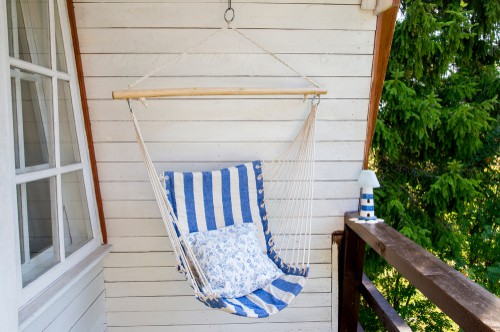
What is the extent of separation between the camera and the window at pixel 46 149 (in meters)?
1.42

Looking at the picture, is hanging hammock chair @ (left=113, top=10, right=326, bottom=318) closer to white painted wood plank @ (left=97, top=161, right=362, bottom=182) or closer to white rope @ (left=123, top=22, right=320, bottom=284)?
white rope @ (left=123, top=22, right=320, bottom=284)

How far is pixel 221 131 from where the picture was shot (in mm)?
2195

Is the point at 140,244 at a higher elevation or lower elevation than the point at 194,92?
lower

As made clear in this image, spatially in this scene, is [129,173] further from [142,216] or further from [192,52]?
[192,52]

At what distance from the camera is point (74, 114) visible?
2.01 metres

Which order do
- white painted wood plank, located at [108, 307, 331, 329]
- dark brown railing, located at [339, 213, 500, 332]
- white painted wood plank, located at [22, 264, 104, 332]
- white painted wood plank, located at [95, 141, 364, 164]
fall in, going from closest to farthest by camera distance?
dark brown railing, located at [339, 213, 500, 332] < white painted wood plank, located at [22, 264, 104, 332] < white painted wood plank, located at [95, 141, 364, 164] < white painted wood plank, located at [108, 307, 331, 329]

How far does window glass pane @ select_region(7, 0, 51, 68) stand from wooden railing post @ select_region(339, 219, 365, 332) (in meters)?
1.70

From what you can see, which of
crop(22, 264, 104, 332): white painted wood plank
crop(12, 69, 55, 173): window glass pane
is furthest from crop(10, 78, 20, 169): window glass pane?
crop(22, 264, 104, 332): white painted wood plank

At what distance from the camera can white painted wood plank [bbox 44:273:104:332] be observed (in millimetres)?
1704

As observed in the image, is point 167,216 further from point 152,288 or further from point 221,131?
point 152,288

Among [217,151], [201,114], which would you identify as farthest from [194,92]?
[217,151]

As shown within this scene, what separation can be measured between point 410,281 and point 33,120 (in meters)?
1.46

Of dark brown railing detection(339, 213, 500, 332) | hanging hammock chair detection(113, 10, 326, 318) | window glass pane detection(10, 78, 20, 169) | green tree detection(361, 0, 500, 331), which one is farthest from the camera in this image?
green tree detection(361, 0, 500, 331)

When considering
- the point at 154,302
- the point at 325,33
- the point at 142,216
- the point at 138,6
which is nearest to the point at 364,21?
the point at 325,33
